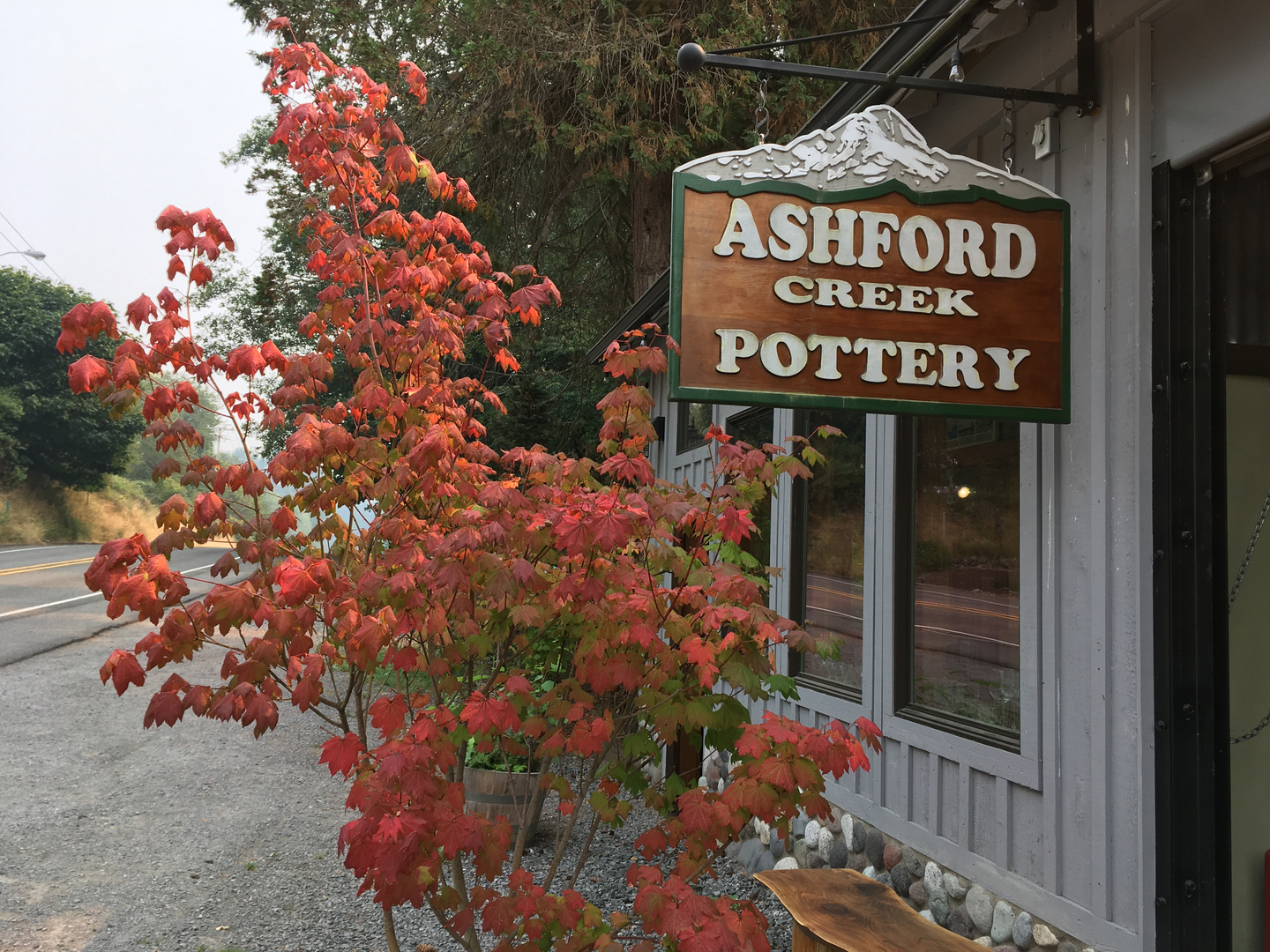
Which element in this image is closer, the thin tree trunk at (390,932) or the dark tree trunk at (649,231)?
the thin tree trunk at (390,932)

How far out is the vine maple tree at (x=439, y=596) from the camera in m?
2.92

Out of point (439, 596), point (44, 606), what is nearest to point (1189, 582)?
point (439, 596)

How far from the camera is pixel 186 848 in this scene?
5.76m

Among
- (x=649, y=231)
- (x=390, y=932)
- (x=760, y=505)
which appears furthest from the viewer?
(x=649, y=231)

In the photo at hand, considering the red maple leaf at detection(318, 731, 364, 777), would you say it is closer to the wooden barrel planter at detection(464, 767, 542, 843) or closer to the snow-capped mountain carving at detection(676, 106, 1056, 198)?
the snow-capped mountain carving at detection(676, 106, 1056, 198)

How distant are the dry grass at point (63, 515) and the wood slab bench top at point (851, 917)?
30413mm

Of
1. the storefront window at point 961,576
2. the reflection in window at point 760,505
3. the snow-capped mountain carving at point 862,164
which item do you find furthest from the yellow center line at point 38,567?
the snow-capped mountain carving at point 862,164

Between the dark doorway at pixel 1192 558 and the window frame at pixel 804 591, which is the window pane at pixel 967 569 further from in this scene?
the dark doorway at pixel 1192 558

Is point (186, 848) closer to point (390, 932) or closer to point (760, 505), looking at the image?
point (390, 932)

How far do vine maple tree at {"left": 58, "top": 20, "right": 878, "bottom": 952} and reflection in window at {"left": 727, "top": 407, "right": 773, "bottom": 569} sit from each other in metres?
1.87

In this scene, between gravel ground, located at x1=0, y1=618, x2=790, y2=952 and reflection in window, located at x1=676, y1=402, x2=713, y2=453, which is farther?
reflection in window, located at x1=676, y1=402, x2=713, y2=453

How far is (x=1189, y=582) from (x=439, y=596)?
244 centimetres

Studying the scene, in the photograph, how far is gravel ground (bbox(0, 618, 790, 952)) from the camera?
14.9 feet

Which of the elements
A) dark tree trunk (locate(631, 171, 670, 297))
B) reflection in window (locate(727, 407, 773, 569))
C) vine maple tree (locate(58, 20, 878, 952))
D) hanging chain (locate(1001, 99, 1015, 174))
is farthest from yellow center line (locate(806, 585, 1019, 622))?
dark tree trunk (locate(631, 171, 670, 297))
